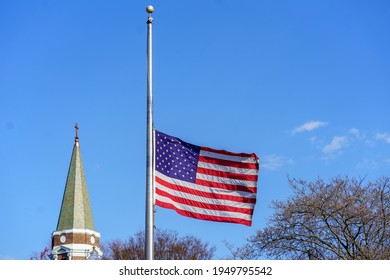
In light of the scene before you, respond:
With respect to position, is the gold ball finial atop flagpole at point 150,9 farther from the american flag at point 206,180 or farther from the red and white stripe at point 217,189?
the red and white stripe at point 217,189

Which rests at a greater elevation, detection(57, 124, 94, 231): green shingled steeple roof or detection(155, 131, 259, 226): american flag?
detection(57, 124, 94, 231): green shingled steeple roof

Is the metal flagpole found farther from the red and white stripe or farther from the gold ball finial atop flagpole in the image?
the red and white stripe

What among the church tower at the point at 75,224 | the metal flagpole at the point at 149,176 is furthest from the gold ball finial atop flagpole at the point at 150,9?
the church tower at the point at 75,224

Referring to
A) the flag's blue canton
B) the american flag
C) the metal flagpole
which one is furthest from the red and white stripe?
the metal flagpole

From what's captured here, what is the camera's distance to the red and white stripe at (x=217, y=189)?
Result: 565 inches

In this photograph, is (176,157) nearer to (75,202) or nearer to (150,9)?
(150,9)

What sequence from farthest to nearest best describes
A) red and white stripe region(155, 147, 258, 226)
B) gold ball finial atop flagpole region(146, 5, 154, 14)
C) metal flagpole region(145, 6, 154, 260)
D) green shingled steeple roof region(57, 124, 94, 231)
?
green shingled steeple roof region(57, 124, 94, 231) < gold ball finial atop flagpole region(146, 5, 154, 14) < red and white stripe region(155, 147, 258, 226) < metal flagpole region(145, 6, 154, 260)

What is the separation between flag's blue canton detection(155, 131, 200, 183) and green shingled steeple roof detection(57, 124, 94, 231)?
190 feet

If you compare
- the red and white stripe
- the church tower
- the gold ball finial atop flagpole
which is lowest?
the red and white stripe

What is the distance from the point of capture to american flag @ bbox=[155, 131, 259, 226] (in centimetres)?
1438

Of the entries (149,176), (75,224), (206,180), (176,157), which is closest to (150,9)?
(176,157)

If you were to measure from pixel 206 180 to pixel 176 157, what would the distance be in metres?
0.87
